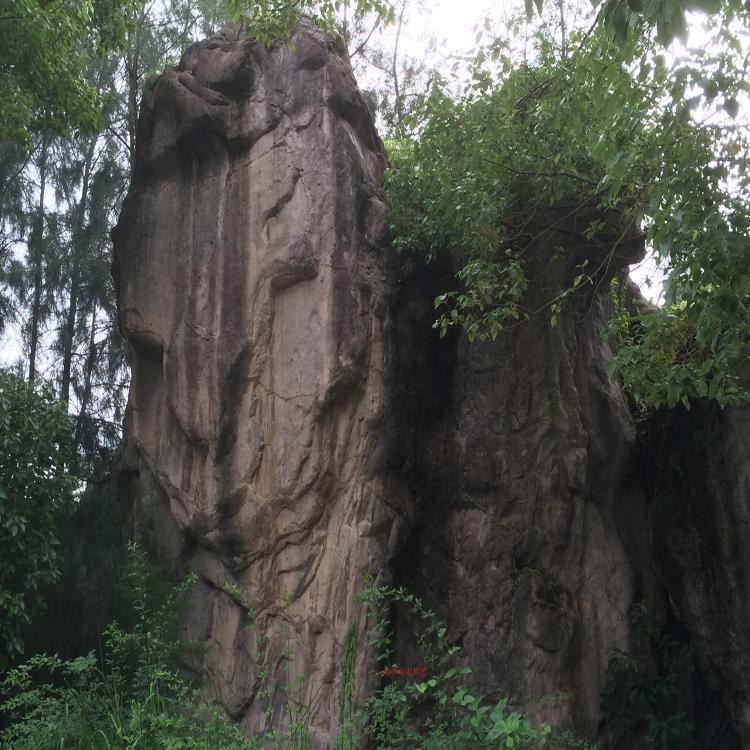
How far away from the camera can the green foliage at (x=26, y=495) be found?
819cm

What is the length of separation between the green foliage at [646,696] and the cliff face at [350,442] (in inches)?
5.6

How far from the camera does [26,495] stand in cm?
850

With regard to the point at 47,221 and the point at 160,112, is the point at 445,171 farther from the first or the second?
the point at 47,221

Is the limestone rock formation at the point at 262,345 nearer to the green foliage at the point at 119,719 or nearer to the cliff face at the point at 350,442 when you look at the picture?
the cliff face at the point at 350,442

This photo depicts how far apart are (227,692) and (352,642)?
373cm

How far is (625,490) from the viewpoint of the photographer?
9797 millimetres

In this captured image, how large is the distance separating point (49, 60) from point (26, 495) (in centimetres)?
430

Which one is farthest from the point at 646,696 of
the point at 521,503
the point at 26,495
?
the point at 26,495

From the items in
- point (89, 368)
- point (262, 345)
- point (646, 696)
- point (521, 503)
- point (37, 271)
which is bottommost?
point (646, 696)

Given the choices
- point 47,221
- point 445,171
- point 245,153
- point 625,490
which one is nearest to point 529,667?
point 625,490

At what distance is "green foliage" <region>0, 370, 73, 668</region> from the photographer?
8188 mm

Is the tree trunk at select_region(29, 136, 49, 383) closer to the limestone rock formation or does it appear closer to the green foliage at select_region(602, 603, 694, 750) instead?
the limestone rock formation

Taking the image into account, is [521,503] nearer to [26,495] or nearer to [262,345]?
[262,345]

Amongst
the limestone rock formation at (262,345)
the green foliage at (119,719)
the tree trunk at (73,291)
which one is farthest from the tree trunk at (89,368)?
the green foliage at (119,719)
